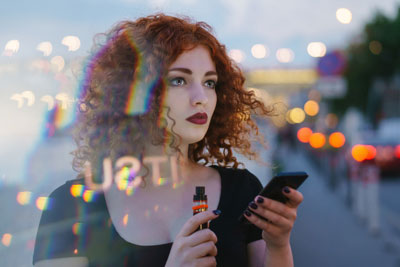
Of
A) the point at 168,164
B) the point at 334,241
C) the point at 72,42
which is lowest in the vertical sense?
the point at 334,241

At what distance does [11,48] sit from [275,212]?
148 centimetres

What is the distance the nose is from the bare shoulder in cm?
67

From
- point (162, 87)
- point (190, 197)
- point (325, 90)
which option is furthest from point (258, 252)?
point (325, 90)

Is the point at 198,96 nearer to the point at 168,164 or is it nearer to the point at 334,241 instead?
the point at 168,164

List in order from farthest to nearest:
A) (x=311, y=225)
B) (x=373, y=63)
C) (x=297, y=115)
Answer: (x=297, y=115), (x=373, y=63), (x=311, y=225)

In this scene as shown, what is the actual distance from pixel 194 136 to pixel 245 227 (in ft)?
1.25

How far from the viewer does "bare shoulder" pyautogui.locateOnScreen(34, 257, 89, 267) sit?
1631 millimetres

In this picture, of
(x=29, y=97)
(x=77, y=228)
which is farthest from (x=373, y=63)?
(x=77, y=228)

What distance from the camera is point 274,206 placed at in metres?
1.49

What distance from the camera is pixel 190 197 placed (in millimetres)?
1849

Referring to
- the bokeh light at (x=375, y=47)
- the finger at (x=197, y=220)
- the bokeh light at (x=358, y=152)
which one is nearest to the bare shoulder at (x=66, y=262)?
the finger at (x=197, y=220)

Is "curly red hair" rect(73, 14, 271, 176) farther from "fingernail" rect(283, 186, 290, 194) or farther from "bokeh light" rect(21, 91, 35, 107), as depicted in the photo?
"fingernail" rect(283, 186, 290, 194)

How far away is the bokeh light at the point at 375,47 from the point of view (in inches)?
1297

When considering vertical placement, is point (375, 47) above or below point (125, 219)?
above
